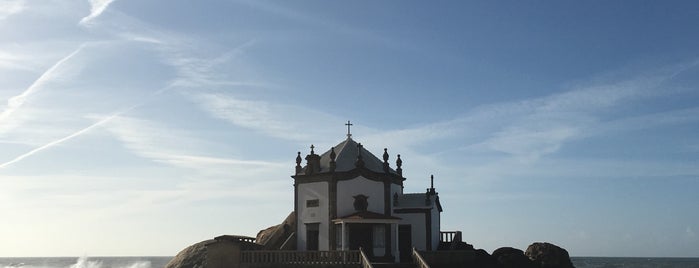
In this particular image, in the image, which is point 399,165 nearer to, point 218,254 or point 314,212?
point 314,212

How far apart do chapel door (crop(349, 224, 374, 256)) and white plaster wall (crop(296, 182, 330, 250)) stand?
1790 mm

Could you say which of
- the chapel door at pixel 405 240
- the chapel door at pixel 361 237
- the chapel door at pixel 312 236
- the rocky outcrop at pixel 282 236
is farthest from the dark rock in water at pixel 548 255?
the rocky outcrop at pixel 282 236

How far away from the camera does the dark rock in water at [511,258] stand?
52594 millimetres

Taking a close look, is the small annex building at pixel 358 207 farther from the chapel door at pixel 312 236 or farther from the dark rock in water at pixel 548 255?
the dark rock in water at pixel 548 255

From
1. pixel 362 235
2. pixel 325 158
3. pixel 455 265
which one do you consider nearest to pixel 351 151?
pixel 325 158

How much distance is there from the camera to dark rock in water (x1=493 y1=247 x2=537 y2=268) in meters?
52.6

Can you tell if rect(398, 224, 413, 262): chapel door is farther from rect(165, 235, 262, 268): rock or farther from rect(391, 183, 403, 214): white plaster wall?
rect(165, 235, 262, 268): rock

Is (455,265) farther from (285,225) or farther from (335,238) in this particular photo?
(285,225)

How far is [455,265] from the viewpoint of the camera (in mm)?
47312

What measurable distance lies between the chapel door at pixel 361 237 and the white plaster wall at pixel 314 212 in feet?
5.87

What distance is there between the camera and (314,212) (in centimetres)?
5006

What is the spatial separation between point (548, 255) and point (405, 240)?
13710 mm

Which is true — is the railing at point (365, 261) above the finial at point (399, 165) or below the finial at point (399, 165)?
below

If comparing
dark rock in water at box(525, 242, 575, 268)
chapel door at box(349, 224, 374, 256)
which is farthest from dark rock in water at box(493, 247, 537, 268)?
chapel door at box(349, 224, 374, 256)
